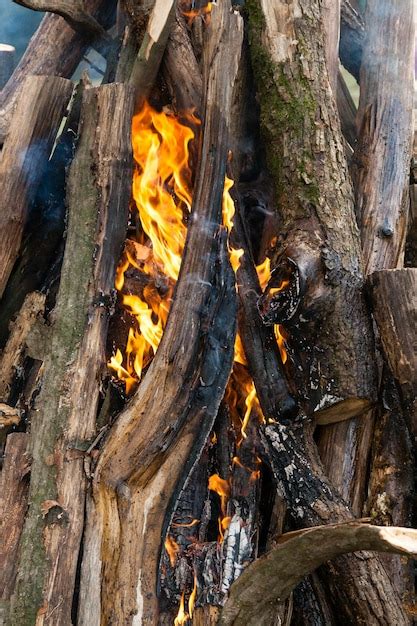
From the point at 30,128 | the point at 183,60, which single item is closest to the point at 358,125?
the point at 183,60

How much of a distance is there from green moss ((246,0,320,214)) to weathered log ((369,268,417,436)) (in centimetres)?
56

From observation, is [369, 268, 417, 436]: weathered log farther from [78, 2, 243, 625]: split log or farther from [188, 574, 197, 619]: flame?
[188, 574, 197, 619]: flame

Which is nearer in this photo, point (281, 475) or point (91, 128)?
point (281, 475)

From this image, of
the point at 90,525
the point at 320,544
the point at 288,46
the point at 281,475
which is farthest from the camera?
the point at 288,46

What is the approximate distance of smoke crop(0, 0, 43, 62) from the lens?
20.8 ft

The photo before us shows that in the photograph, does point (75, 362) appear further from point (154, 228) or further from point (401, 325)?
point (401, 325)

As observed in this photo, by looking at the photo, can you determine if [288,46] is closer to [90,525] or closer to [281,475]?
[281,475]

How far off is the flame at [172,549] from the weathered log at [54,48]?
10.2ft

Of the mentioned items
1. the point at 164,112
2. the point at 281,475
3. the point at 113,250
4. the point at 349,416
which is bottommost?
the point at 281,475

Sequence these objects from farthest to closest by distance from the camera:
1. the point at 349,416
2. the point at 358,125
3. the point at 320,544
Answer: the point at 358,125
the point at 349,416
the point at 320,544

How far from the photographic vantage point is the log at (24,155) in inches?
139

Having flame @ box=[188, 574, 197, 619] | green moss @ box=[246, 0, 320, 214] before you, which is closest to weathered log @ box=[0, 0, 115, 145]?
green moss @ box=[246, 0, 320, 214]

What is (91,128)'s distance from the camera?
11.0ft

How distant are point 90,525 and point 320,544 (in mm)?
1005
